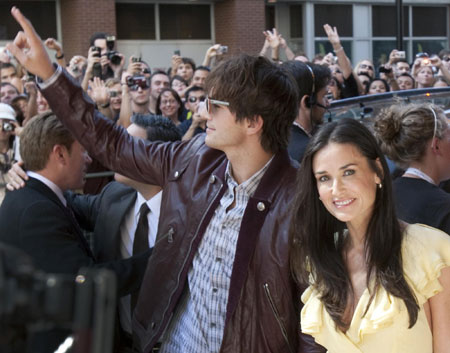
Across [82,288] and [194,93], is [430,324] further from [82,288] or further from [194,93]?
[194,93]

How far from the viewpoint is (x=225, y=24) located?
18.7 metres

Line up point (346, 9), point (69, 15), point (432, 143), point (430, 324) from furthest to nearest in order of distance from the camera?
point (346, 9), point (69, 15), point (432, 143), point (430, 324)

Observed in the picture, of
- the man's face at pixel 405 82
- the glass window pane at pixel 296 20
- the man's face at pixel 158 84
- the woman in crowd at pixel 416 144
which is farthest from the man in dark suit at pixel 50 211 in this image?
the glass window pane at pixel 296 20

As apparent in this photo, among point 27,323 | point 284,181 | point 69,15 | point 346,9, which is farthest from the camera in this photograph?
point 346,9

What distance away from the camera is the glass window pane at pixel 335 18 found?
20.1 meters

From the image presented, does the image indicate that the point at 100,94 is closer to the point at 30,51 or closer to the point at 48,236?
the point at 48,236

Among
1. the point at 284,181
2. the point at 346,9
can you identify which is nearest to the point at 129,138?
the point at 284,181

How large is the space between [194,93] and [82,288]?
696cm

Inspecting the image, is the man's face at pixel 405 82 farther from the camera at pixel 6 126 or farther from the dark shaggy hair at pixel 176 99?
the camera at pixel 6 126

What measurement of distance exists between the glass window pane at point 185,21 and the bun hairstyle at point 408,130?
15.6 m

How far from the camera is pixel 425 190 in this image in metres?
2.94

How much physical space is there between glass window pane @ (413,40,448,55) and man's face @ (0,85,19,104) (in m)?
16.4

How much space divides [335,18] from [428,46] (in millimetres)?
3683

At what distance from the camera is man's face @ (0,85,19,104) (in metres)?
7.92
